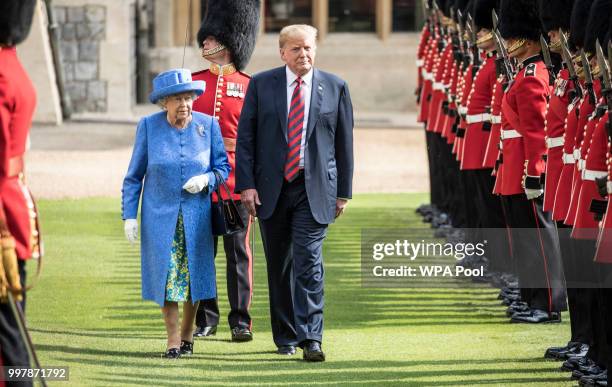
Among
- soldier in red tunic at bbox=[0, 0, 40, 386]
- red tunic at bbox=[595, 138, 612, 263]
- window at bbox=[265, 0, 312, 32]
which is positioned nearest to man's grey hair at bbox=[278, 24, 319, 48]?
red tunic at bbox=[595, 138, 612, 263]

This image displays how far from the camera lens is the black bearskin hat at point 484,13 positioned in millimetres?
10594

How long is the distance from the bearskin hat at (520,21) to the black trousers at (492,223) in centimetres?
112

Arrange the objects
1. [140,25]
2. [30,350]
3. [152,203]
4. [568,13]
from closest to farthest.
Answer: [30,350] → [152,203] → [568,13] → [140,25]

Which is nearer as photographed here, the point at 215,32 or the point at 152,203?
the point at 152,203

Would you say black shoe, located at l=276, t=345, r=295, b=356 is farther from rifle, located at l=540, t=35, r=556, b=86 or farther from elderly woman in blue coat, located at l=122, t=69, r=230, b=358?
rifle, located at l=540, t=35, r=556, b=86

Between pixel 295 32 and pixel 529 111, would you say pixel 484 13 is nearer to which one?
pixel 529 111

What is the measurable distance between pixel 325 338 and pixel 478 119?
97.3 inches

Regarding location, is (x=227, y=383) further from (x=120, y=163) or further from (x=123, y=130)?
(x=123, y=130)

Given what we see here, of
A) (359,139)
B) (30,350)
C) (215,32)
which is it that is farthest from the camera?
(359,139)

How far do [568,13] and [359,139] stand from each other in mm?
12734

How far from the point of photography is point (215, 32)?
8820mm

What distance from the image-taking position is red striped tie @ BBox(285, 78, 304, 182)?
302 inches

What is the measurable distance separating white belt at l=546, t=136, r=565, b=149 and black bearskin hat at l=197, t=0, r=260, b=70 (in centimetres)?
172

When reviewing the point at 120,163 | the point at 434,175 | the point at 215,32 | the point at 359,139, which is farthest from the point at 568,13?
the point at 359,139
